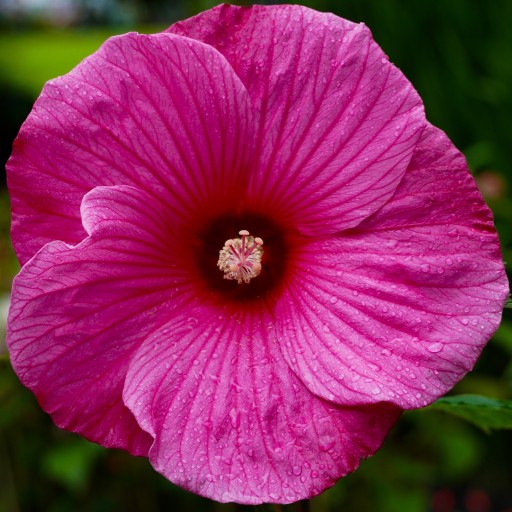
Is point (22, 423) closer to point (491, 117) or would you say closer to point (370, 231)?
point (370, 231)

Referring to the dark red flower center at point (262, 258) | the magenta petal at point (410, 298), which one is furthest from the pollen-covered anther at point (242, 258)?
the magenta petal at point (410, 298)

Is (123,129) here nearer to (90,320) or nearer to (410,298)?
(90,320)

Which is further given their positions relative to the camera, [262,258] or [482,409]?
[262,258]

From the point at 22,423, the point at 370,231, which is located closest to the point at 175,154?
the point at 370,231

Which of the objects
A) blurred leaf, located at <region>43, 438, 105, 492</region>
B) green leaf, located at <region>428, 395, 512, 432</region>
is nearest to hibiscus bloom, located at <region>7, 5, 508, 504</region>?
green leaf, located at <region>428, 395, 512, 432</region>

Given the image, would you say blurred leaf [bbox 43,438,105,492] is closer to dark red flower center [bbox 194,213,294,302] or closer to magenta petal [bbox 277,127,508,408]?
dark red flower center [bbox 194,213,294,302]

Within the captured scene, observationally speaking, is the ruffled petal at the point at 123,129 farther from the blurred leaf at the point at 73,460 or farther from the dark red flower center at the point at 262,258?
the blurred leaf at the point at 73,460

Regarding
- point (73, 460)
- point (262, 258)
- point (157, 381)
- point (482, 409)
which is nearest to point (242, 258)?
point (262, 258)
